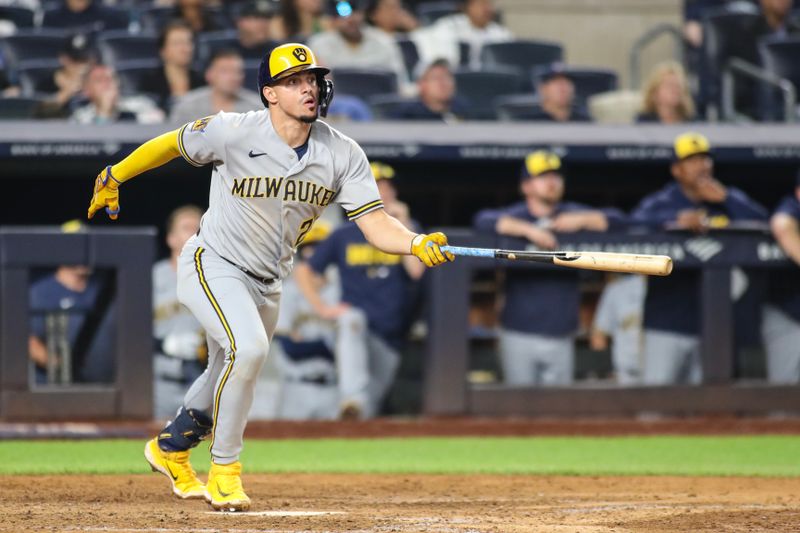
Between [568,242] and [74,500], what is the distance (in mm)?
4135

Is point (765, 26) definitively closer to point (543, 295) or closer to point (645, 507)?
point (543, 295)

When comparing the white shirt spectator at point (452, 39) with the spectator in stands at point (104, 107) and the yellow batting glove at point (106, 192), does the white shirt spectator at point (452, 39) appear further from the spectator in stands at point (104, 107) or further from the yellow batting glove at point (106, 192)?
the yellow batting glove at point (106, 192)

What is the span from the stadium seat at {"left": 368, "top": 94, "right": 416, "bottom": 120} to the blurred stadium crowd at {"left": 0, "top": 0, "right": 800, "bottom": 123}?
12mm

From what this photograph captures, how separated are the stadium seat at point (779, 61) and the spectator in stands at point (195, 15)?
13.8 ft

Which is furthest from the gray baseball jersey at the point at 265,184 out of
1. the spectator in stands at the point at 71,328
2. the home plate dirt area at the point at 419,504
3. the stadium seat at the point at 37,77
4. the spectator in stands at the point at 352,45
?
the stadium seat at the point at 37,77

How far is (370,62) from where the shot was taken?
10344 mm

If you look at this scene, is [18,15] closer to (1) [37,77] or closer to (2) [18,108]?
(1) [37,77]

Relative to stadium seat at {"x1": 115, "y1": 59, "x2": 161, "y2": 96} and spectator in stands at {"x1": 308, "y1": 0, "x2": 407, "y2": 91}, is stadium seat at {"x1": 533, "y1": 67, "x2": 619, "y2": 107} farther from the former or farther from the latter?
stadium seat at {"x1": 115, "y1": 59, "x2": 161, "y2": 96}

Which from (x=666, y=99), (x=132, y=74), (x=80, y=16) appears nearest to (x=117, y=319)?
(x=132, y=74)

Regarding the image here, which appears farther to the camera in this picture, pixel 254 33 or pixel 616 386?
pixel 254 33

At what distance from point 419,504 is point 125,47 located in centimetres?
594

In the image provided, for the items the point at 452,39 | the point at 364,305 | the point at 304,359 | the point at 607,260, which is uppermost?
the point at 452,39

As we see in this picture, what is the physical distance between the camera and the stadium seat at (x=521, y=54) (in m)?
11.1

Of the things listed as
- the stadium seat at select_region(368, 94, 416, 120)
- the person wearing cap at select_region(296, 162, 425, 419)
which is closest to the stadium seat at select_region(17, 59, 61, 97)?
the stadium seat at select_region(368, 94, 416, 120)
